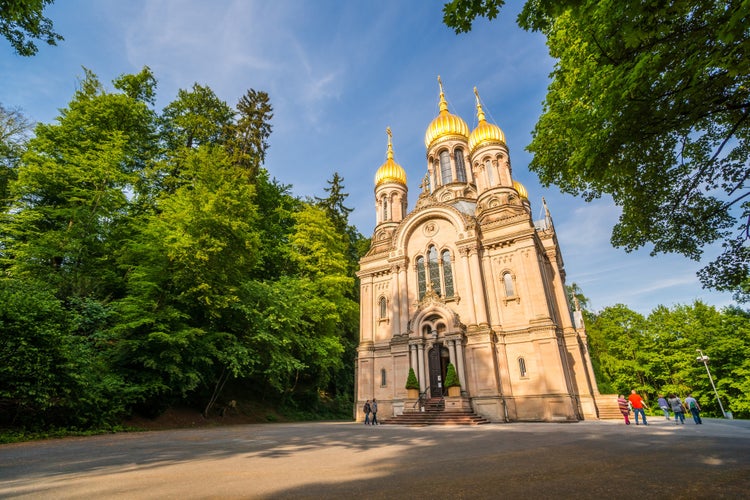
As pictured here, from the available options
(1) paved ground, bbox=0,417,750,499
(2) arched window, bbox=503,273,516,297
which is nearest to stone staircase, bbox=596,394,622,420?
(2) arched window, bbox=503,273,516,297

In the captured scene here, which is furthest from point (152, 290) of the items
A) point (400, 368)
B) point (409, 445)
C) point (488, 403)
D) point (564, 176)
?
point (488, 403)

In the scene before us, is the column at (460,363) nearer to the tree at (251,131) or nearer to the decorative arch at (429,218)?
the decorative arch at (429,218)

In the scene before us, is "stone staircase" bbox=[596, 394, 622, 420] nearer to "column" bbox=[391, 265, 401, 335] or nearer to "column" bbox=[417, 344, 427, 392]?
"column" bbox=[417, 344, 427, 392]

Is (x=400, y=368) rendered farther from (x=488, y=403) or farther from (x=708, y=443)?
(x=708, y=443)

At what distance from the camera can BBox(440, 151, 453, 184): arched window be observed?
2972cm

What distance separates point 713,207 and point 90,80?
30065 millimetres

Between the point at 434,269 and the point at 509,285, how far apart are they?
4.74 metres

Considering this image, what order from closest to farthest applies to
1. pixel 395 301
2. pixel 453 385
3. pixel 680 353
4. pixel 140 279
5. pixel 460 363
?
pixel 140 279 → pixel 453 385 → pixel 460 363 → pixel 395 301 → pixel 680 353

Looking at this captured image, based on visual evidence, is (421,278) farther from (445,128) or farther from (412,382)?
(445,128)

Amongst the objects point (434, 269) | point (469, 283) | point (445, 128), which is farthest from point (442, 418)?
point (445, 128)

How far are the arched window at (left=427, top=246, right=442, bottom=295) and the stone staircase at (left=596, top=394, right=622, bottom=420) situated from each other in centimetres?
1082

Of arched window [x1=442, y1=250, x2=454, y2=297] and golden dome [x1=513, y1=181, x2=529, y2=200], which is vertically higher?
golden dome [x1=513, y1=181, x2=529, y2=200]

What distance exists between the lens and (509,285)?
20.2 m

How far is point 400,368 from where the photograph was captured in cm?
2091
